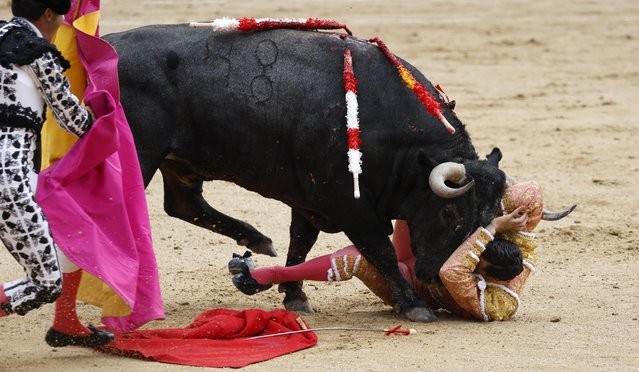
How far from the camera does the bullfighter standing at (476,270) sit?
6.65 metres

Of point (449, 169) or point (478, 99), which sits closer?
point (449, 169)

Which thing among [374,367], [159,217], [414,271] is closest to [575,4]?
[159,217]

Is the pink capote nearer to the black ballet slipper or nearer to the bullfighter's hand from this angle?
the black ballet slipper

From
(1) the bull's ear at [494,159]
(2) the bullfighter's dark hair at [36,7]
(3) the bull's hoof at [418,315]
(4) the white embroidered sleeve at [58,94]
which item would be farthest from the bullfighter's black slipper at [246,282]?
(2) the bullfighter's dark hair at [36,7]

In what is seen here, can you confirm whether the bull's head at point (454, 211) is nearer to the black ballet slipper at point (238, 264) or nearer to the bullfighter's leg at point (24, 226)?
the black ballet slipper at point (238, 264)

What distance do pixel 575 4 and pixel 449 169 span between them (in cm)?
1193

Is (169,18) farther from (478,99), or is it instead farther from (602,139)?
(602,139)

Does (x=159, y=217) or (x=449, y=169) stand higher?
(x=449, y=169)

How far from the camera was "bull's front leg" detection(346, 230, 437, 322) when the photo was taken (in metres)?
6.74

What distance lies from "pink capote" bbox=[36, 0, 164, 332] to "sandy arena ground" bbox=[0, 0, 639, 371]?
39 cm

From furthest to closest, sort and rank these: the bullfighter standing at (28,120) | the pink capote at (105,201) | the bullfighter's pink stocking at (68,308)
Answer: the bullfighter's pink stocking at (68,308)
the pink capote at (105,201)
the bullfighter standing at (28,120)

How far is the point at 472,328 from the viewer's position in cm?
664

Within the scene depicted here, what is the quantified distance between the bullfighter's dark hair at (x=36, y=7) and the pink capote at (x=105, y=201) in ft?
1.72

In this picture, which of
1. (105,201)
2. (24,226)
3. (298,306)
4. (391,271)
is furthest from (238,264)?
(24,226)
